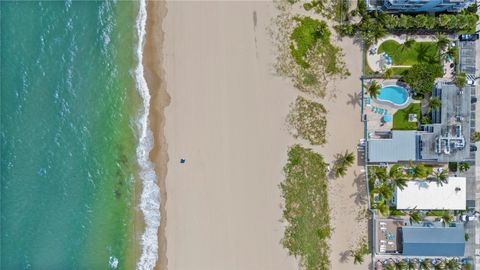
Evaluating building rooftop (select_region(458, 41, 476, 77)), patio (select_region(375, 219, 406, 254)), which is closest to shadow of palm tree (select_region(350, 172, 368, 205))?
patio (select_region(375, 219, 406, 254))

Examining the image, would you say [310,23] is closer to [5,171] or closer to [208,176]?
[208,176]

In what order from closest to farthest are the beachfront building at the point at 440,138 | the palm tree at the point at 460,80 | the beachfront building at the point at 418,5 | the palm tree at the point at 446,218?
the beachfront building at the point at 418,5
the beachfront building at the point at 440,138
the palm tree at the point at 460,80
the palm tree at the point at 446,218

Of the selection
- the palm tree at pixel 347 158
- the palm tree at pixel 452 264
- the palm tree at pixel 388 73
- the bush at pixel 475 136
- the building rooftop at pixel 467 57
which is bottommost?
Result: the palm tree at pixel 452 264

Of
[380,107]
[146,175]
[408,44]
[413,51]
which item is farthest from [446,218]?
[146,175]

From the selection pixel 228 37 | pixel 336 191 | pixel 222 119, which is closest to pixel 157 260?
pixel 222 119

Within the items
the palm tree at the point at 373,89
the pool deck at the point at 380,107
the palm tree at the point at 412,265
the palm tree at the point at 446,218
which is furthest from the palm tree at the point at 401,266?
A: the palm tree at the point at 373,89

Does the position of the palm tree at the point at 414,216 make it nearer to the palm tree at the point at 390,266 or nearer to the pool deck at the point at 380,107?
the palm tree at the point at 390,266

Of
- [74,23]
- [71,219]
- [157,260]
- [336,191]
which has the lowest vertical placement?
[157,260]
